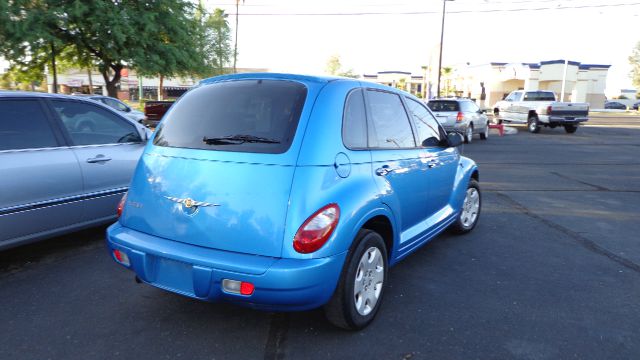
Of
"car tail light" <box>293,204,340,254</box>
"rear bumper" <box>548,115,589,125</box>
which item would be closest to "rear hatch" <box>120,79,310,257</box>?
"car tail light" <box>293,204,340,254</box>

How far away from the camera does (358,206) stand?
2.97m

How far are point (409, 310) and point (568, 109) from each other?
21.3 meters

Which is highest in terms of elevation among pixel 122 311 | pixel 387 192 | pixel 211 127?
pixel 211 127

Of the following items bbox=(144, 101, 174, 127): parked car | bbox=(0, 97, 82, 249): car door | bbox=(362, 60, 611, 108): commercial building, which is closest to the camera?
bbox=(0, 97, 82, 249): car door

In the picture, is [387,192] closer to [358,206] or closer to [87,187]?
[358,206]

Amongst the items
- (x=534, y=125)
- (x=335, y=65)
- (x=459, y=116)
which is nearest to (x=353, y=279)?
(x=459, y=116)

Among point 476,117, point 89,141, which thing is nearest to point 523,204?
point 89,141

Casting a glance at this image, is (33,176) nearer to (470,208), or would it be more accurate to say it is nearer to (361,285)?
(361,285)

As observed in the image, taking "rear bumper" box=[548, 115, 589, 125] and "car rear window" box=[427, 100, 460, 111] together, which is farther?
"rear bumper" box=[548, 115, 589, 125]

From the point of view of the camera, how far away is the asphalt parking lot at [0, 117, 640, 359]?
117 inches

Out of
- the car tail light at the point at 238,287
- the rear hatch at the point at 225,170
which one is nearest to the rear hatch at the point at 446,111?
the rear hatch at the point at 225,170

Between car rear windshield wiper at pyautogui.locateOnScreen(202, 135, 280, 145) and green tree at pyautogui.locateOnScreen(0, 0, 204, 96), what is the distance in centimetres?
1668

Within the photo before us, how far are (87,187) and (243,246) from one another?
9.01 feet

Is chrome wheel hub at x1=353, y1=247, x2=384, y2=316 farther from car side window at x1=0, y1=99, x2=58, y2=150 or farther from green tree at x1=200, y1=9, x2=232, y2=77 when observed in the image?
green tree at x1=200, y1=9, x2=232, y2=77
